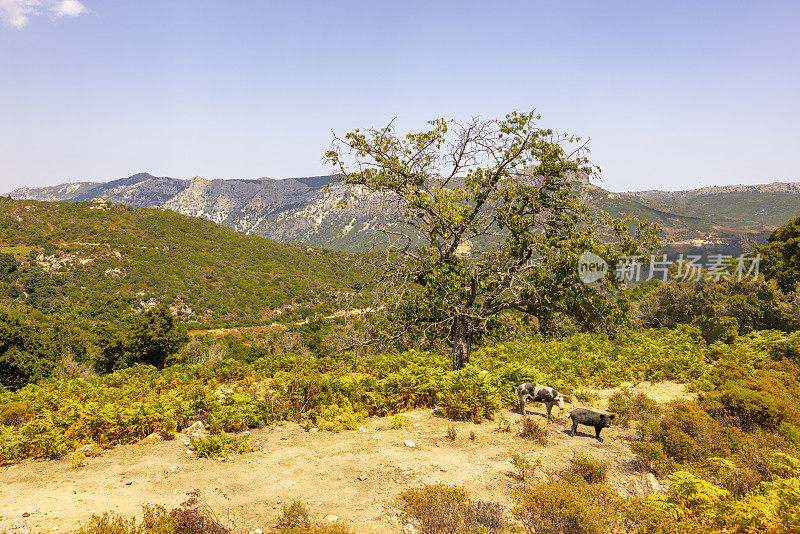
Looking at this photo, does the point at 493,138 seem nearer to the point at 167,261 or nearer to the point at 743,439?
the point at 743,439

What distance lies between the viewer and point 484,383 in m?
9.55

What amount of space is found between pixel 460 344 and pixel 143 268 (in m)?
60.7

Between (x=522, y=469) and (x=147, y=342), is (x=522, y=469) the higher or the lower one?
the higher one

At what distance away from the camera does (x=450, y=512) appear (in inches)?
187

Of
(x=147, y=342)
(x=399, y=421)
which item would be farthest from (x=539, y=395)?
(x=147, y=342)

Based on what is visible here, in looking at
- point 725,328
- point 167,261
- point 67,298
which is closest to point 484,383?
point 725,328

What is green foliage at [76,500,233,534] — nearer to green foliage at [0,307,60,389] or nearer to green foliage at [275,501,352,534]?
green foliage at [275,501,352,534]

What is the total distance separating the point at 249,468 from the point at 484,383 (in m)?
5.67

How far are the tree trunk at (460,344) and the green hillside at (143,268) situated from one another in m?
31.0

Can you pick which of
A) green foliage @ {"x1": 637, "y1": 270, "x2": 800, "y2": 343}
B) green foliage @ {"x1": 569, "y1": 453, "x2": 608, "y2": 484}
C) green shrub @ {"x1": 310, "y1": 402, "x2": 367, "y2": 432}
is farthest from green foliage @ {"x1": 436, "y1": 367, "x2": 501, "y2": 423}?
green foliage @ {"x1": 637, "y1": 270, "x2": 800, "y2": 343}

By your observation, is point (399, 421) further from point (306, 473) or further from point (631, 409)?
point (631, 409)

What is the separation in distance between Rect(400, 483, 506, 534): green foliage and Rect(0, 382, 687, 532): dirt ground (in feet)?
0.96

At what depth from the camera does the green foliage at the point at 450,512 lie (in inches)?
179

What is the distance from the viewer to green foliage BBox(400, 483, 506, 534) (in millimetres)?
4555
